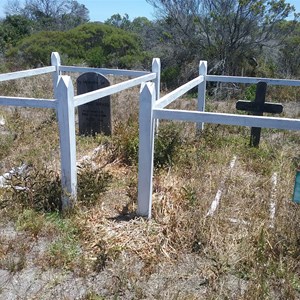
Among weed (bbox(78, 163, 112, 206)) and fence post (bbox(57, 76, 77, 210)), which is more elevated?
fence post (bbox(57, 76, 77, 210))

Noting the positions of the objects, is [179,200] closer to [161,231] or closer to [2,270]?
[161,231]

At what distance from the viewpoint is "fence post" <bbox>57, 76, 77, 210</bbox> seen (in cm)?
335

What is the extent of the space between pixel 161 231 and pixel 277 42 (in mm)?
11054

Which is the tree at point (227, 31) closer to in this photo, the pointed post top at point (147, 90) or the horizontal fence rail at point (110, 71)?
the horizontal fence rail at point (110, 71)

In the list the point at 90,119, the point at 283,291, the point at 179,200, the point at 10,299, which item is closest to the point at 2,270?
the point at 10,299

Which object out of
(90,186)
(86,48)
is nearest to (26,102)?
(90,186)

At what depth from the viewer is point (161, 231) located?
3271 millimetres

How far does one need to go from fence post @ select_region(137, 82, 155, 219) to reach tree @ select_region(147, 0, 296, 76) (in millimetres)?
8017

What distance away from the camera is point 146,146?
3.35 m

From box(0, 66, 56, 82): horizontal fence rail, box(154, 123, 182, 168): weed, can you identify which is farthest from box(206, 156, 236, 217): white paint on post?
box(0, 66, 56, 82): horizontal fence rail

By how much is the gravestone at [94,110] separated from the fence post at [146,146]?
298cm

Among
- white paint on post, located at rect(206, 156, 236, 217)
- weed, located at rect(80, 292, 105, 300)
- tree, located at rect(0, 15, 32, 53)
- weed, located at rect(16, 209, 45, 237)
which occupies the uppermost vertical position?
tree, located at rect(0, 15, 32, 53)

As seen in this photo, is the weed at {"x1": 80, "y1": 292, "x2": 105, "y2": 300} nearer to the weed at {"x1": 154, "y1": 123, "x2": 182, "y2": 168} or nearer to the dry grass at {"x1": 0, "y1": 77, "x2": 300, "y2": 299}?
the dry grass at {"x1": 0, "y1": 77, "x2": 300, "y2": 299}

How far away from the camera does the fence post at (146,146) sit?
3.23m
